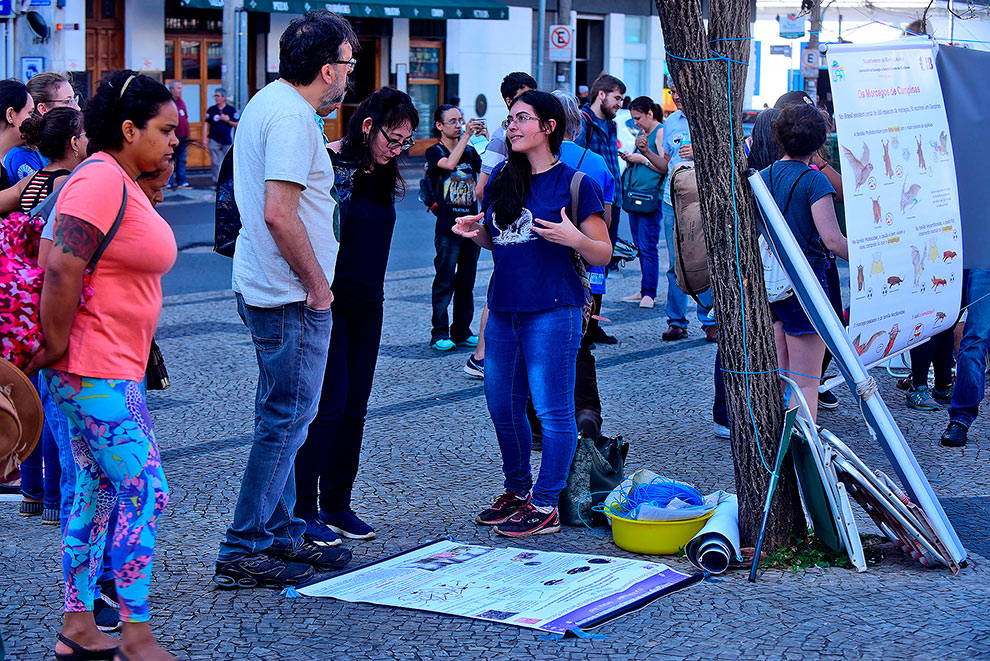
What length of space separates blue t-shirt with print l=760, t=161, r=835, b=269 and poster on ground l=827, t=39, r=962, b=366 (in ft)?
1.59

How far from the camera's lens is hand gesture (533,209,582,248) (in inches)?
190

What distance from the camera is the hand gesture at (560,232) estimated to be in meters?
4.83

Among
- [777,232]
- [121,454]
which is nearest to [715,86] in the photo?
[777,232]

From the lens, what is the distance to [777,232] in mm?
4562

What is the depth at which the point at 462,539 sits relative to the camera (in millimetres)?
5008

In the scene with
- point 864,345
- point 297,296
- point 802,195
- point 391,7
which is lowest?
point 864,345

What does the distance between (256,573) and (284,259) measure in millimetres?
1128

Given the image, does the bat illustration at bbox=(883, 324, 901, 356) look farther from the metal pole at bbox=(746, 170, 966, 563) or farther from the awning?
the awning

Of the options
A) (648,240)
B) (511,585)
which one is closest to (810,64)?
(648,240)

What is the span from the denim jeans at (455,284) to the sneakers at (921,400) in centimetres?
310

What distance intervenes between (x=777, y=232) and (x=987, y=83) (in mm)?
1677

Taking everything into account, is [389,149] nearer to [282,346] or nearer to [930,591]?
[282,346]

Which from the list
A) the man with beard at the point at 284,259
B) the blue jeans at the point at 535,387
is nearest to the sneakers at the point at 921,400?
the blue jeans at the point at 535,387

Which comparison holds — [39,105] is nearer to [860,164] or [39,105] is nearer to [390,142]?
[390,142]
